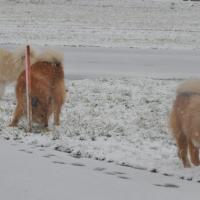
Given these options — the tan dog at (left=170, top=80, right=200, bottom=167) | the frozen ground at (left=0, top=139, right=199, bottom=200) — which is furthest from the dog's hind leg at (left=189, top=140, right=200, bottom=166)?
the frozen ground at (left=0, top=139, right=199, bottom=200)

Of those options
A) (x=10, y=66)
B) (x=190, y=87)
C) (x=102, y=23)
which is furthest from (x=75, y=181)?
(x=102, y=23)

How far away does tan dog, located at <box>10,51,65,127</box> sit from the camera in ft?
28.6


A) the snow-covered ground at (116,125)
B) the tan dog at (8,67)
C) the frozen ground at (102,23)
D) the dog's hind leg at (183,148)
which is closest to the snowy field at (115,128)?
the snow-covered ground at (116,125)

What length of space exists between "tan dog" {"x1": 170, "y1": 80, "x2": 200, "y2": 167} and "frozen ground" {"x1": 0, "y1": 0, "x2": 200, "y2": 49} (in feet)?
56.4

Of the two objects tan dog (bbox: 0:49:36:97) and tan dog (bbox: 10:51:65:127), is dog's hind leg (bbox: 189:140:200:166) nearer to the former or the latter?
tan dog (bbox: 10:51:65:127)

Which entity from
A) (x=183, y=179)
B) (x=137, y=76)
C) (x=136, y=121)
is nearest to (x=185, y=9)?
(x=137, y=76)

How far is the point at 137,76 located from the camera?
1577 centimetres

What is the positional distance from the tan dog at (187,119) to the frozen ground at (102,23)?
17191 millimetres

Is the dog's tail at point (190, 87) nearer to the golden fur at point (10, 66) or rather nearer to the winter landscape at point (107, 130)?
the winter landscape at point (107, 130)

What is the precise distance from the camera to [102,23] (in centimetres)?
3281

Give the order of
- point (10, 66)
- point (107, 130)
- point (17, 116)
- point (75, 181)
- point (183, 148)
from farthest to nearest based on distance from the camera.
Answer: point (10, 66) → point (17, 116) → point (107, 130) → point (183, 148) → point (75, 181)

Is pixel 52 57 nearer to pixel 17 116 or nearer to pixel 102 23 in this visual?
pixel 17 116

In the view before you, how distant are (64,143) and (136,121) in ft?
7.29

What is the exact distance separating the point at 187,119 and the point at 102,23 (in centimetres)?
2680
